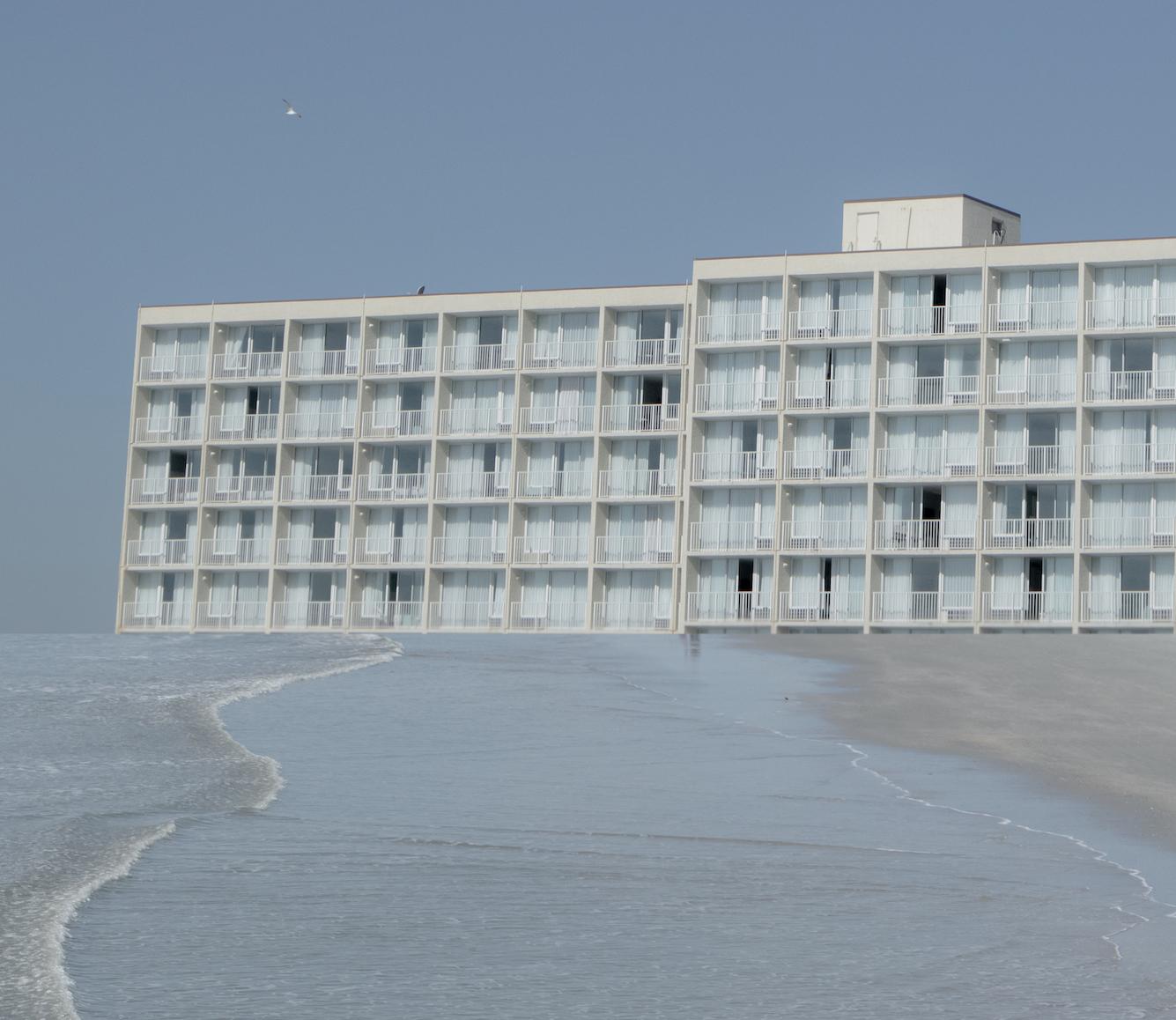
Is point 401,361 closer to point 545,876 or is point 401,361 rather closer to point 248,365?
point 248,365

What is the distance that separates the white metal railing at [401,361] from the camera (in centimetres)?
8262

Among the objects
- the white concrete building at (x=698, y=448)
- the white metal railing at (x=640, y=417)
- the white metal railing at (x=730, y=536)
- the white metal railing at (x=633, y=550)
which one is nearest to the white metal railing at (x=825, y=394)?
the white concrete building at (x=698, y=448)

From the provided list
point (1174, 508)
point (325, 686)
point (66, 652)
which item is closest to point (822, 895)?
point (325, 686)

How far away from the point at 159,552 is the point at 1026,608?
126ft

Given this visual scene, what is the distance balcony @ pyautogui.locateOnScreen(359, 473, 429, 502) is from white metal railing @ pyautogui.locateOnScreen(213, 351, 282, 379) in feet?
21.4

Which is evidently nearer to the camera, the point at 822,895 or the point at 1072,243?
the point at 822,895

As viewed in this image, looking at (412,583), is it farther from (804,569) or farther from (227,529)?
(804,569)

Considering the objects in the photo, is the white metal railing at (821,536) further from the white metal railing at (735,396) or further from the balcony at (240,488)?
the balcony at (240,488)

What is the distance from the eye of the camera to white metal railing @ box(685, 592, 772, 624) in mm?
75438

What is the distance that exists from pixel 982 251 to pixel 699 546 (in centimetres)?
1589

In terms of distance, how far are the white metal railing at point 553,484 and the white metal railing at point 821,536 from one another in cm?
888

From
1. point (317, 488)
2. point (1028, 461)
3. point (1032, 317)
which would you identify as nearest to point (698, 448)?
point (1028, 461)

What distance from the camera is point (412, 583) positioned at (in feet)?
269

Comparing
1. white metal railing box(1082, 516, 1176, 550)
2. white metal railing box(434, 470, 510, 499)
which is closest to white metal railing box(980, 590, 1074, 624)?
white metal railing box(1082, 516, 1176, 550)
